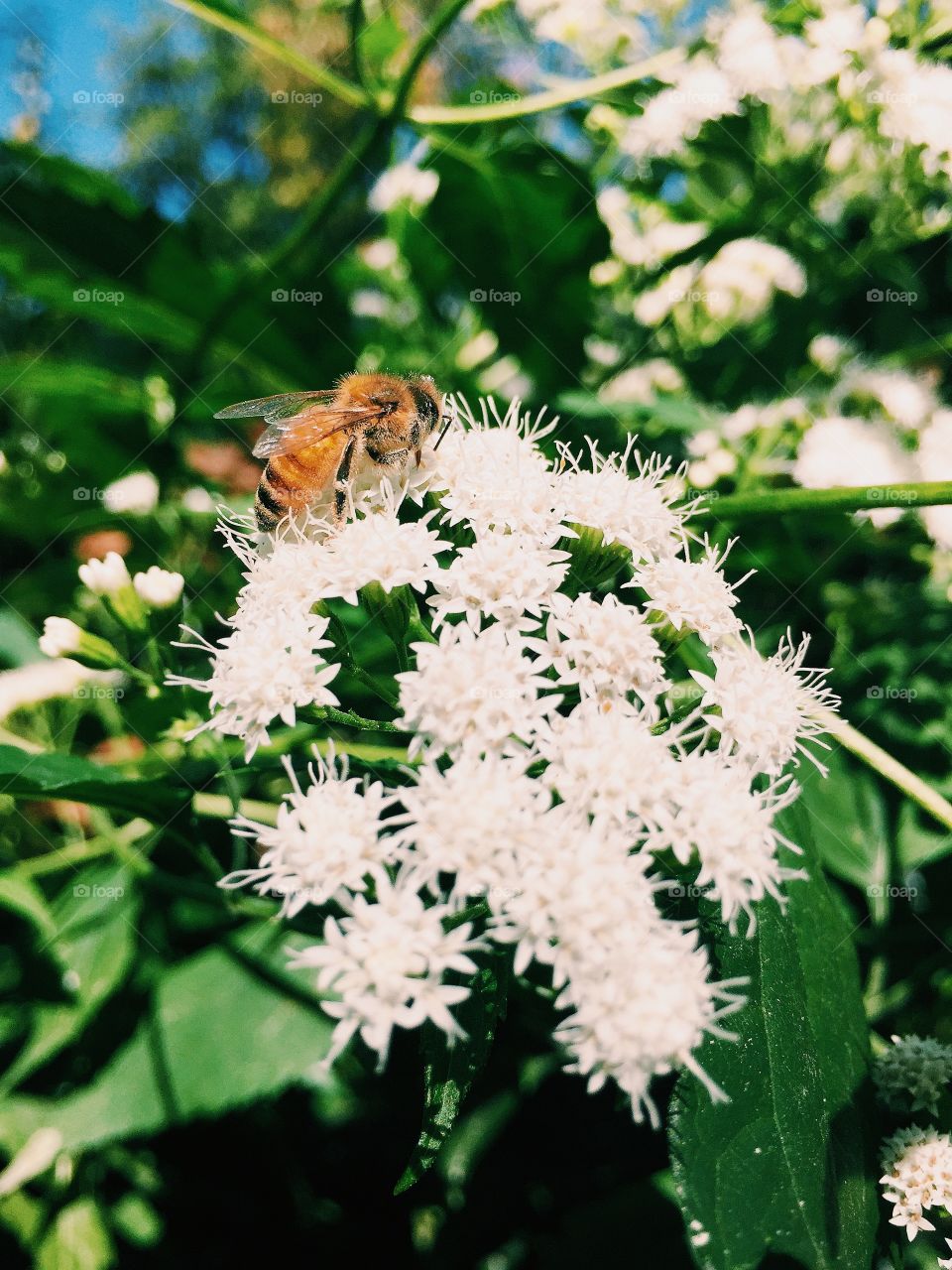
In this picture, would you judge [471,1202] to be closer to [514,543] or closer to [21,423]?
[514,543]

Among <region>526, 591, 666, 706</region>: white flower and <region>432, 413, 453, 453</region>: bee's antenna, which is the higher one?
<region>432, 413, 453, 453</region>: bee's antenna

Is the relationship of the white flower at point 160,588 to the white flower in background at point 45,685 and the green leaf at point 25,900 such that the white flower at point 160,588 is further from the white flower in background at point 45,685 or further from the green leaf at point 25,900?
the green leaf at point 25,900

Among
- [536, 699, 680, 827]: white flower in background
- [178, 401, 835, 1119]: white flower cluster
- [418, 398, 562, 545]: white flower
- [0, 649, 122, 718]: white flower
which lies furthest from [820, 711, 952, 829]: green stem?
[0, 649, 122, 718]: white flower

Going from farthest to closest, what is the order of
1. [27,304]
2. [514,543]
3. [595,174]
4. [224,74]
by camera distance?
[224,74] < [27,304] < [595,174] < [514,543]

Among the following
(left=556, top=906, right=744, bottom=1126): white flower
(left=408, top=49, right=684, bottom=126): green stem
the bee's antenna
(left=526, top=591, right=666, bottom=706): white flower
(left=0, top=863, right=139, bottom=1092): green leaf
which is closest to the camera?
(left=556, top=906, right=744, bottom=1126): white flower

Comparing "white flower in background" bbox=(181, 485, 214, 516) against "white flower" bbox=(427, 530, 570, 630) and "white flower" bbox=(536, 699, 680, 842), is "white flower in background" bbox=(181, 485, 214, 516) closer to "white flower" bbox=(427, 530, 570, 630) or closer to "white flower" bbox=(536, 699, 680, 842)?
"white flower" bbox=(427, 530, 570, 630)

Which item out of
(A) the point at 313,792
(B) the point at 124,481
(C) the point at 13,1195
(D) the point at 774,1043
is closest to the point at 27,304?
(B) the point at 124,481
